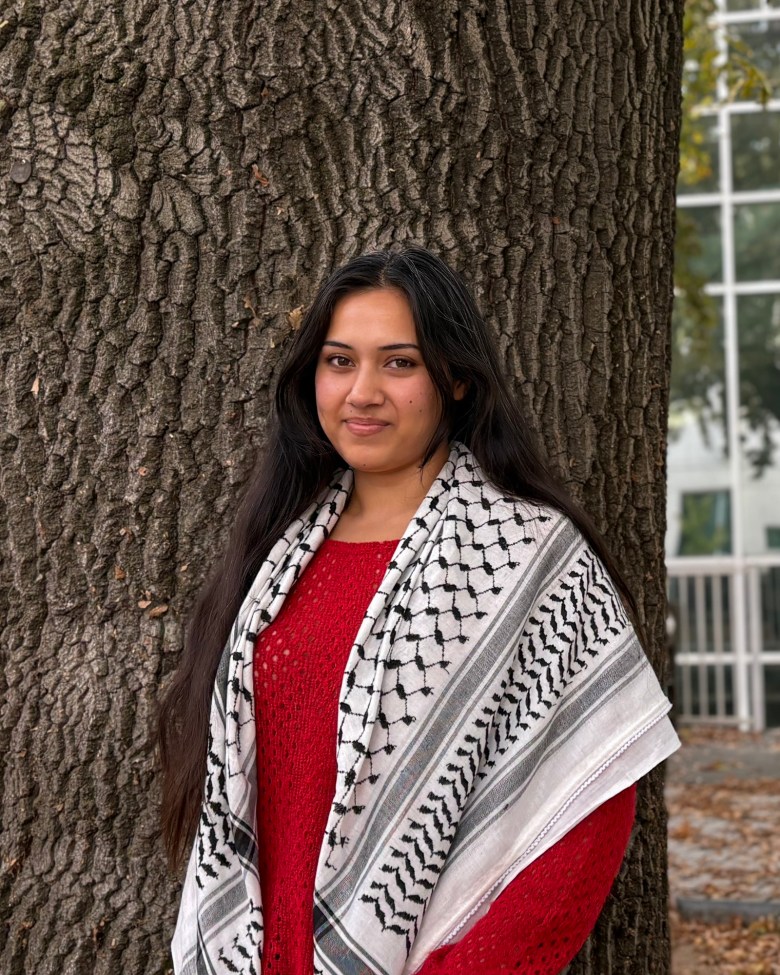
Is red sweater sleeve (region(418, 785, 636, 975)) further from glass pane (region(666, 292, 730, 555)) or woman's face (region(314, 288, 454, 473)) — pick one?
glass pane (region(666, 292, 730, 555))

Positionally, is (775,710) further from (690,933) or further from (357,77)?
(357,77)

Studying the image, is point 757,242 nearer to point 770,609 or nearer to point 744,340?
point 744,340

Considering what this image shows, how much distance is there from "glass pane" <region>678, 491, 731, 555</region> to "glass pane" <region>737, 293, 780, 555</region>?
16 cm

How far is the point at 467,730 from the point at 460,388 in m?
0.62

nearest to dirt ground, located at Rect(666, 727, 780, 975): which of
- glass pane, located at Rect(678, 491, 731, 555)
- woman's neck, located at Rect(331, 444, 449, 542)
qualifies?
glass pane, located at Rect(678, 491, 731, 555)

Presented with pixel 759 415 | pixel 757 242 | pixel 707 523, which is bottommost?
pixel 707 523

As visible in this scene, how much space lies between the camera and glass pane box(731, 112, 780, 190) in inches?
396

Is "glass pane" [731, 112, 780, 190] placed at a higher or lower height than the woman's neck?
higher

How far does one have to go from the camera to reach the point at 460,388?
7.29 ft

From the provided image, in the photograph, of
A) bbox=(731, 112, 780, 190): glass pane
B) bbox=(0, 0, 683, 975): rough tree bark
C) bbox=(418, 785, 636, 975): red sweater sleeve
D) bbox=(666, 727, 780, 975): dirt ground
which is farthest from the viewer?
bbox=(731, 112, 780, 190): glass pane

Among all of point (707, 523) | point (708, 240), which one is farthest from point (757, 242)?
point (707, 523)

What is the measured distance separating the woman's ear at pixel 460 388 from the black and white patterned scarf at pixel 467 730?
0.77ft

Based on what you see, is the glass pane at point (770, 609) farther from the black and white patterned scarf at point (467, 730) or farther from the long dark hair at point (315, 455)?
the black and white patterned scarf at point (467, 730)

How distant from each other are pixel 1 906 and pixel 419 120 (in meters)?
2.05
